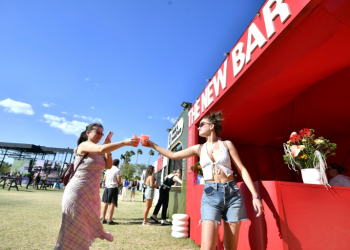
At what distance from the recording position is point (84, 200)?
2135 millimetres

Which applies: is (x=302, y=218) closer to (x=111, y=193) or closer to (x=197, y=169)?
(x=197, y=169)

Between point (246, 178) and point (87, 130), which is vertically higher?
point (87, 130)

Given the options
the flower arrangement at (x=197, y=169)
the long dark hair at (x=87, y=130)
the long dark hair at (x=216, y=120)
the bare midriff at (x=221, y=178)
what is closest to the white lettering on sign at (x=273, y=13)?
the long dark hair at (x=216, y=120)

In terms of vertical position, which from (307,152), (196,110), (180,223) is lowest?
(180,223)

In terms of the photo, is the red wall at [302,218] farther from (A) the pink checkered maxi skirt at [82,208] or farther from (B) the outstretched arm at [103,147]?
(A) the pink checkered maxi skirt at [82,208]

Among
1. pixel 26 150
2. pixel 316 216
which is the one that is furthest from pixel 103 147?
pixel 26 150

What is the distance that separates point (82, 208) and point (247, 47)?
3402 mm

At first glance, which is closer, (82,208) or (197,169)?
(82,208)

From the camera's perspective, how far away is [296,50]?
111 inches

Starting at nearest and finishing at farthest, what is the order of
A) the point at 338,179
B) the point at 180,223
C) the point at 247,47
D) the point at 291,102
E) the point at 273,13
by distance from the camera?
the point at 273,13
the point at 247,47
the point at 338,179
the point at 180,223
the point at 291,102

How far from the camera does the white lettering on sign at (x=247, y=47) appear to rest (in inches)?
107

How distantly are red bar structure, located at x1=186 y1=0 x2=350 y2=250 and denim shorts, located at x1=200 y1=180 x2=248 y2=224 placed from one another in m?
0.42

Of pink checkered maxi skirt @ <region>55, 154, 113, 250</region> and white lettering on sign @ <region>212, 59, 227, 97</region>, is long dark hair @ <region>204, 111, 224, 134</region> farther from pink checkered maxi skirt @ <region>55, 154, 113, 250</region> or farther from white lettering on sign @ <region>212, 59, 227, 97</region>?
white lettering on sign @ <region>212, 59, 227, 97</region>

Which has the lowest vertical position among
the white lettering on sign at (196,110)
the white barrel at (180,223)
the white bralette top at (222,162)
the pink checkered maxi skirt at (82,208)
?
the white barrel at (180,223)
